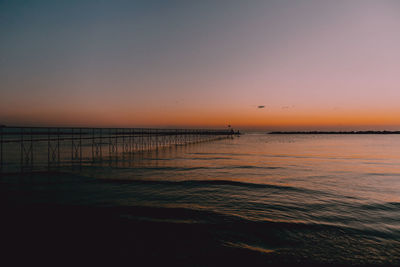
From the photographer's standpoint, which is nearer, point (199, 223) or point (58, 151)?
point (199, 223)

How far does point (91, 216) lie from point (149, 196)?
2432 mm

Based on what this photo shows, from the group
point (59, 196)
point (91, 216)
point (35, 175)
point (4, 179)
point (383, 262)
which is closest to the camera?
point (383, 262)

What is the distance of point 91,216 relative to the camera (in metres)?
6.55

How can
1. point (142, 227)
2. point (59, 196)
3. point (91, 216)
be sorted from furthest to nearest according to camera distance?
point (59, 196), point (91, 216), point (142, 227)

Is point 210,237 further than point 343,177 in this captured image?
No

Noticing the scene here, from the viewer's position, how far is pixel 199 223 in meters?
6.16

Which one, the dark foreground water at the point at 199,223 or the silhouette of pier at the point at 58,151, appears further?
the silhouette of pier at the point at 58,151

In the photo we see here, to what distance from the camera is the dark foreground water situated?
4641mm

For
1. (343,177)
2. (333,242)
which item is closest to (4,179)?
(333,242)

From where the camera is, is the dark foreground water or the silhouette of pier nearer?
the dark foreground water

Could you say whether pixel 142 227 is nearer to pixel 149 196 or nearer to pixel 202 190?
pixel 149 196

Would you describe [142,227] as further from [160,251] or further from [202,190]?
[202,190]

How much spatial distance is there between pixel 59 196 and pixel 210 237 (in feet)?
21.2

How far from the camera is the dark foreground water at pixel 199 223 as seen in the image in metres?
4.64
